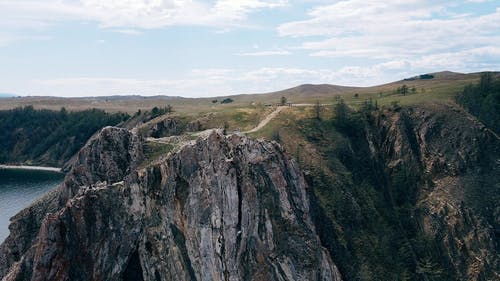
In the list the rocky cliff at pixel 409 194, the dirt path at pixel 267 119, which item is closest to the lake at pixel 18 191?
the dirt path at pixel 267 119

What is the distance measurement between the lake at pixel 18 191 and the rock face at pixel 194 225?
49138mm

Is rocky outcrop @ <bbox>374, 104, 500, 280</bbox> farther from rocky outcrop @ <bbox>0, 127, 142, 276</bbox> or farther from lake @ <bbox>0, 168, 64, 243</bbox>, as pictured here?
lake @ <bbox>0, 168, 64, 243</bbox>

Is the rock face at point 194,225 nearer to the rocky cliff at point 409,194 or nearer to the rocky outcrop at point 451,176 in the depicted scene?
the rocky cliff at point 409,194

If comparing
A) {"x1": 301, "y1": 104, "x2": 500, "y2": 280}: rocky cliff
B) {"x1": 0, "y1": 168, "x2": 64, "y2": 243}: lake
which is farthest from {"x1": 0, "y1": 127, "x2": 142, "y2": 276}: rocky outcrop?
{"x1": 301, "y1": 104, "x2": 500, "y2": 280}: rocky cliff

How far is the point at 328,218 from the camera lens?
82.9 m

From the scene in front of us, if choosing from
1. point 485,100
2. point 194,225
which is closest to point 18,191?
point 194,225

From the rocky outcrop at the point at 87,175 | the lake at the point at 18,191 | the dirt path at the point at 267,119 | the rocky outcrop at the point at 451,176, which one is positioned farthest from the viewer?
the lake at the point at 18,191

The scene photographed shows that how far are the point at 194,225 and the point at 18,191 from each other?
116439mm

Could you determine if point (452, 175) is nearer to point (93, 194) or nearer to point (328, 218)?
point (328, 218)

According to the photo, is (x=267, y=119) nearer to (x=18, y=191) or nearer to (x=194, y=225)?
(x=194, y=225)

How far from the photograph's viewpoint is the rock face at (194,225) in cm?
7331

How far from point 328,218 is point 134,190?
35454mm

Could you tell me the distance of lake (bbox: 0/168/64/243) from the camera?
132462 mm

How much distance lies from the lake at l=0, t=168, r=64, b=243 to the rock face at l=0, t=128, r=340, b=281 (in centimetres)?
4914
